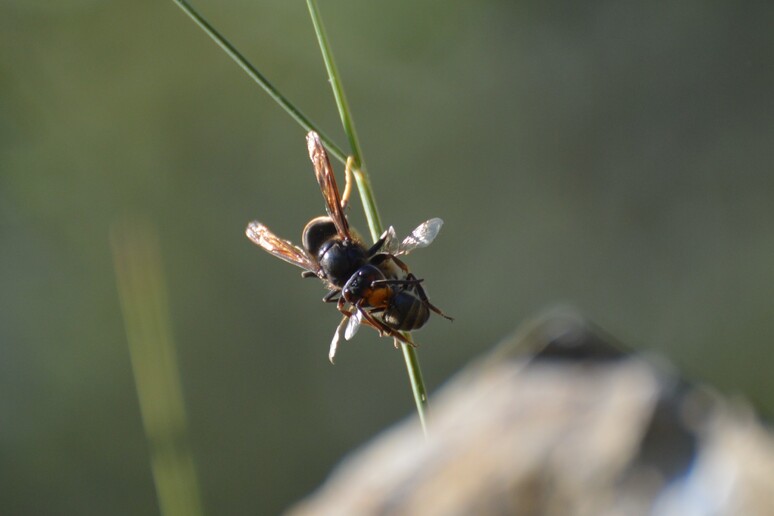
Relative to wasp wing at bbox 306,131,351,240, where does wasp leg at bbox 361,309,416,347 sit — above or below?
below

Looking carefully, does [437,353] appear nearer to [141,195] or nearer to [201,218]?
[201,218]

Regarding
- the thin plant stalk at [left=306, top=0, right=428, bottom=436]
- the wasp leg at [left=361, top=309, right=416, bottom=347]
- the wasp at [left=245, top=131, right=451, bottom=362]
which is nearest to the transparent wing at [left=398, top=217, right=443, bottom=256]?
the wasp at [left=245, top=131, right=451, bottom=362]

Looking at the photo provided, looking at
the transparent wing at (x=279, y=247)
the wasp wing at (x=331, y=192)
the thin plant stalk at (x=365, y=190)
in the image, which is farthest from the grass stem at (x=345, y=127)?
the transparent wing at (x=279, y=247)

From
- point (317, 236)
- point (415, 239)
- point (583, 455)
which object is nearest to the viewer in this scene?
point (583, 455)

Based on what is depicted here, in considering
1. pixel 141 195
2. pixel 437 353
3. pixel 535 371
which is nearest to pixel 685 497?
pixel 535 371

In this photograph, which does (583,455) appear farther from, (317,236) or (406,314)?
(317,236)

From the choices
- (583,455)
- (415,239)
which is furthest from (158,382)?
(583,455)

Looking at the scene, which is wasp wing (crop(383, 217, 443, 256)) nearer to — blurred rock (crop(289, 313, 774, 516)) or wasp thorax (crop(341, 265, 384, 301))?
wasp thorax (crop(341, 265, 384, 301))

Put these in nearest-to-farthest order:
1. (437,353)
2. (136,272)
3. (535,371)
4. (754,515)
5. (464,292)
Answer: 1. (754,515)
2. (535,371)
3. (136,272)
4. (437,353)
5. (464,292)
